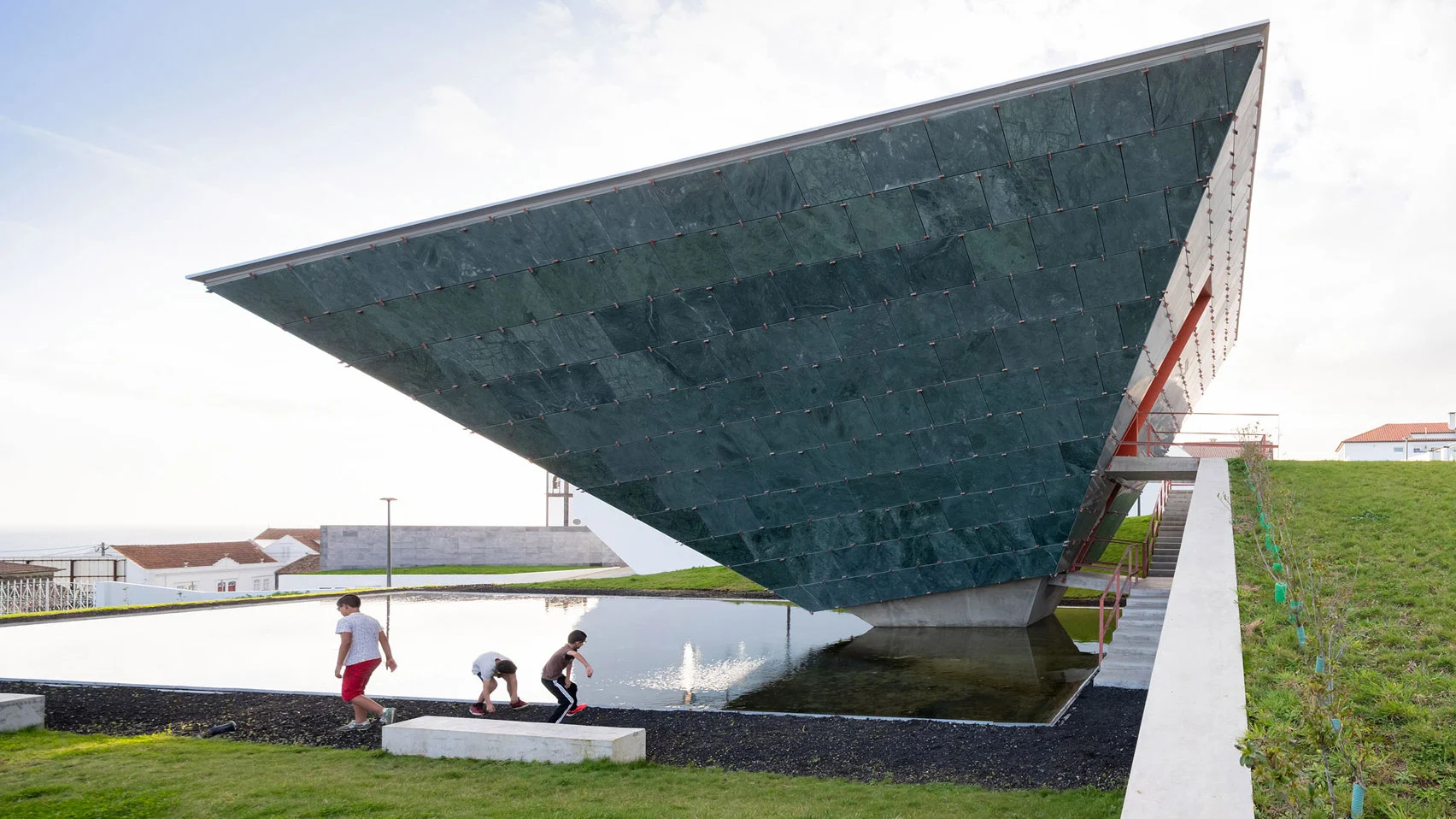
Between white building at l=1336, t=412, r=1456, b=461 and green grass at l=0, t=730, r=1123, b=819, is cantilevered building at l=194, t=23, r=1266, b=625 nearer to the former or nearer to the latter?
green grass at l=0, t=730, r=1123, b=819

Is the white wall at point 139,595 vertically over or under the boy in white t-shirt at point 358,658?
under

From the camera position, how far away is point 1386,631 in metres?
6.54

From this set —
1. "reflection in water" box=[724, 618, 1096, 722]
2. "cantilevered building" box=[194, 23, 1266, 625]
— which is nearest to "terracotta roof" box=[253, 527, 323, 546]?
"cantilevered building" box=[194, 23, 1266, 625]

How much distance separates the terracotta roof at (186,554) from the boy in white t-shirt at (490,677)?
44.0 meters

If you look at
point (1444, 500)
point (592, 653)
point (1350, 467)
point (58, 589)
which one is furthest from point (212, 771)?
point (58, 589)

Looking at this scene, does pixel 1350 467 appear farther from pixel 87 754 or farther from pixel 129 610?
pixel 129 610

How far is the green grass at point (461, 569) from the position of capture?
1575 inches

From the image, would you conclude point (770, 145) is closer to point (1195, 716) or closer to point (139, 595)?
point (1195, 716)

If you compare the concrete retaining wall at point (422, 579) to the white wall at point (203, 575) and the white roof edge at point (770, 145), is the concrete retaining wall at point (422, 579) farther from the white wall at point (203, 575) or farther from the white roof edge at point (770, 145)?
the white roof edge at point (770, 145)

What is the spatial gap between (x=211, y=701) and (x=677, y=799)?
726 centimetres

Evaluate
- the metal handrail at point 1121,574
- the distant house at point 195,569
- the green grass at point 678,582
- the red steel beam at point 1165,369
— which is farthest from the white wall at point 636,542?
the red steel beam at point 1165,369

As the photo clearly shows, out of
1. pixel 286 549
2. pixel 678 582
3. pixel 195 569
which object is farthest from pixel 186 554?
pixel 678 582

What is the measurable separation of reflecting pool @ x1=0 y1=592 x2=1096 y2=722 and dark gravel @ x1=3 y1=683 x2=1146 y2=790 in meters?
0.84

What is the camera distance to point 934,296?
12641 millimetres
